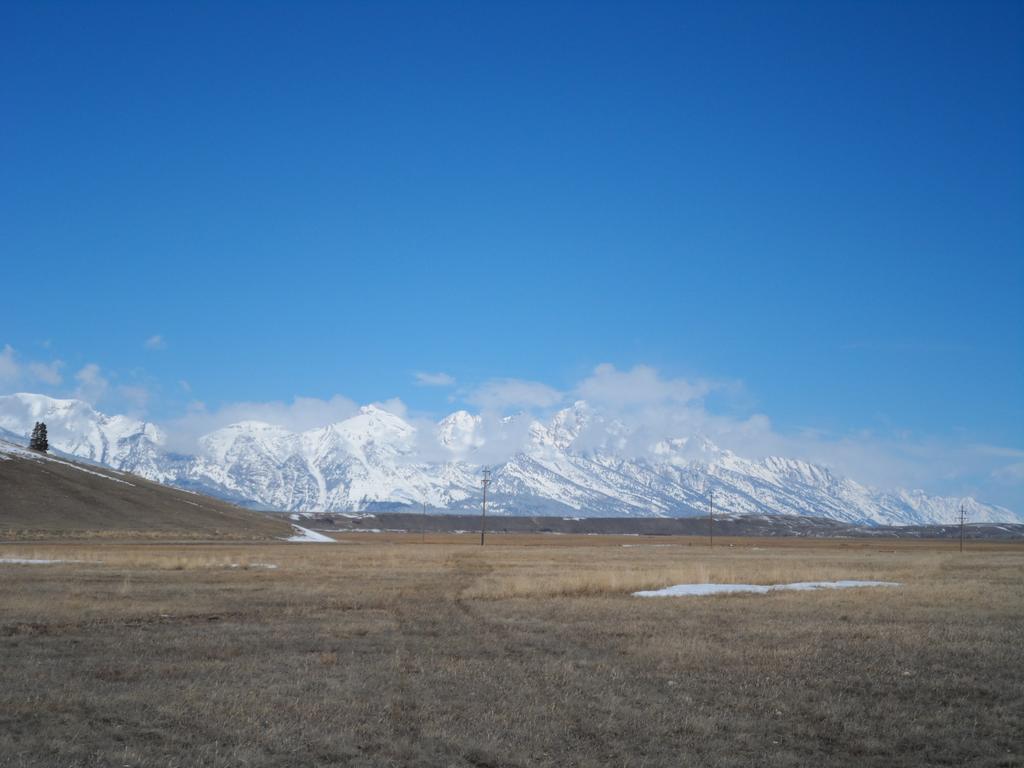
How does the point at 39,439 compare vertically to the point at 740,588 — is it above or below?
above

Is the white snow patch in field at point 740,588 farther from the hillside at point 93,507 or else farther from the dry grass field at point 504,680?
the hillside at point 93,507

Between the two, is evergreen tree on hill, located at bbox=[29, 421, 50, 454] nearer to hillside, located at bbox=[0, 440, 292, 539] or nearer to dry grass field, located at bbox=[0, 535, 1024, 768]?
hillside, located at bbox=[0, 440, 292, 539]

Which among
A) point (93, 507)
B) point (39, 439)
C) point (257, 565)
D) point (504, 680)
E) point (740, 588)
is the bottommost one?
point (93, 507)

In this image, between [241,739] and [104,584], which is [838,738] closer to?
[241,739]

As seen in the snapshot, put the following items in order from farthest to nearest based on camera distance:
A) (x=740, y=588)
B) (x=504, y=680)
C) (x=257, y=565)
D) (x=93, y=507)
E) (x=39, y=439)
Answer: (x=39, y=439)
(x=93, y=507)
(x=257, y=565)
(x=740, y=588)
(x=504, y=680)

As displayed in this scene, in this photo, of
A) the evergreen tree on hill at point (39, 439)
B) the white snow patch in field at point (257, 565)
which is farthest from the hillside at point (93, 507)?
the white snow patch in field at point (257, 565)

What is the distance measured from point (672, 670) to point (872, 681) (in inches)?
149

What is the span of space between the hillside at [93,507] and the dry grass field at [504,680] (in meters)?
80.5

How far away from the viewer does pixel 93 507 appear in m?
119

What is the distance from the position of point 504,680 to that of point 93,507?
118m

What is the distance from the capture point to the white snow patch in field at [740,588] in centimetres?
3456

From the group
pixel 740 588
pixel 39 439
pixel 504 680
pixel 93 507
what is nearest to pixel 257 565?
pixel 740 588

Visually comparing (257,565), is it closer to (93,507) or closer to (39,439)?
(93,507)

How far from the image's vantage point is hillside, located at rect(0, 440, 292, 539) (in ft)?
352
